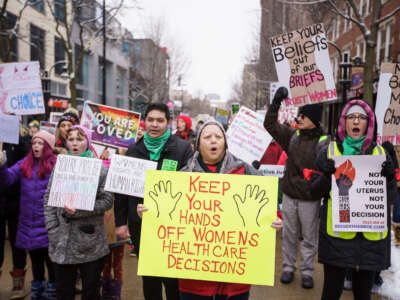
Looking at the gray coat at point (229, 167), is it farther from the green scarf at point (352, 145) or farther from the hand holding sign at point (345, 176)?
the green scarf at point (352, 145)

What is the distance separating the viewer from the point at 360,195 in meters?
2.64

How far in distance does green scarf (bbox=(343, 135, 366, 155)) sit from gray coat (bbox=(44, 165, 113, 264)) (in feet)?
6.90

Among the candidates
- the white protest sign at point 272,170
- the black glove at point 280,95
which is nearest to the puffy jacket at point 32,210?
the black glove at point 280,95

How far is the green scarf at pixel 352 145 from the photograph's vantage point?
2.72 meters

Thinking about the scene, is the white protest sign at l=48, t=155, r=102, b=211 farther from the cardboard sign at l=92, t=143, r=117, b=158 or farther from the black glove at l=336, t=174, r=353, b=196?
the black glove at l=336, t=174, r=353, b=196

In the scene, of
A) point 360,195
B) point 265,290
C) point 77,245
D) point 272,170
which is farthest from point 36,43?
point 360,195

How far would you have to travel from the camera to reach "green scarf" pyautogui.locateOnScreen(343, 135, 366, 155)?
2719 millimetres

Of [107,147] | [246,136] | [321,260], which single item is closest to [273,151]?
[246,136]

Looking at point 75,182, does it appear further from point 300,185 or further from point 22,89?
point 22,89

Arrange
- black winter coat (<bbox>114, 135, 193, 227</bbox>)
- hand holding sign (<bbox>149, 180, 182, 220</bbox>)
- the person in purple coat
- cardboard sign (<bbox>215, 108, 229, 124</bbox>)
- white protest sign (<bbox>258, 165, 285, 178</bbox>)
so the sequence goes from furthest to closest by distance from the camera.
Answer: cardboard sign (<bbox>215, 108, 229, 124</bbox>)
white protest sign (<bbox>258, 165, 285, 178</bbox>)
the person in purple coat
black winter coat (<bbox>114, 135, 193, 227</bbox>)
hand holding sign (<bbox>149, 180, 182, 220</bbox>)

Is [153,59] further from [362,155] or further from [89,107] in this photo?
[362,155]

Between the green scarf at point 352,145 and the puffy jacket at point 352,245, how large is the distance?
3 cm

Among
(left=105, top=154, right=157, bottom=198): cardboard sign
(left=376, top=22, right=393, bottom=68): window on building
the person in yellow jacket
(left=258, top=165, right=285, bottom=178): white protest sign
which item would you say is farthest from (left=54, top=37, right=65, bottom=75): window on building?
the person in yellow jacket

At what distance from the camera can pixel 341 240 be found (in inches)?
105
